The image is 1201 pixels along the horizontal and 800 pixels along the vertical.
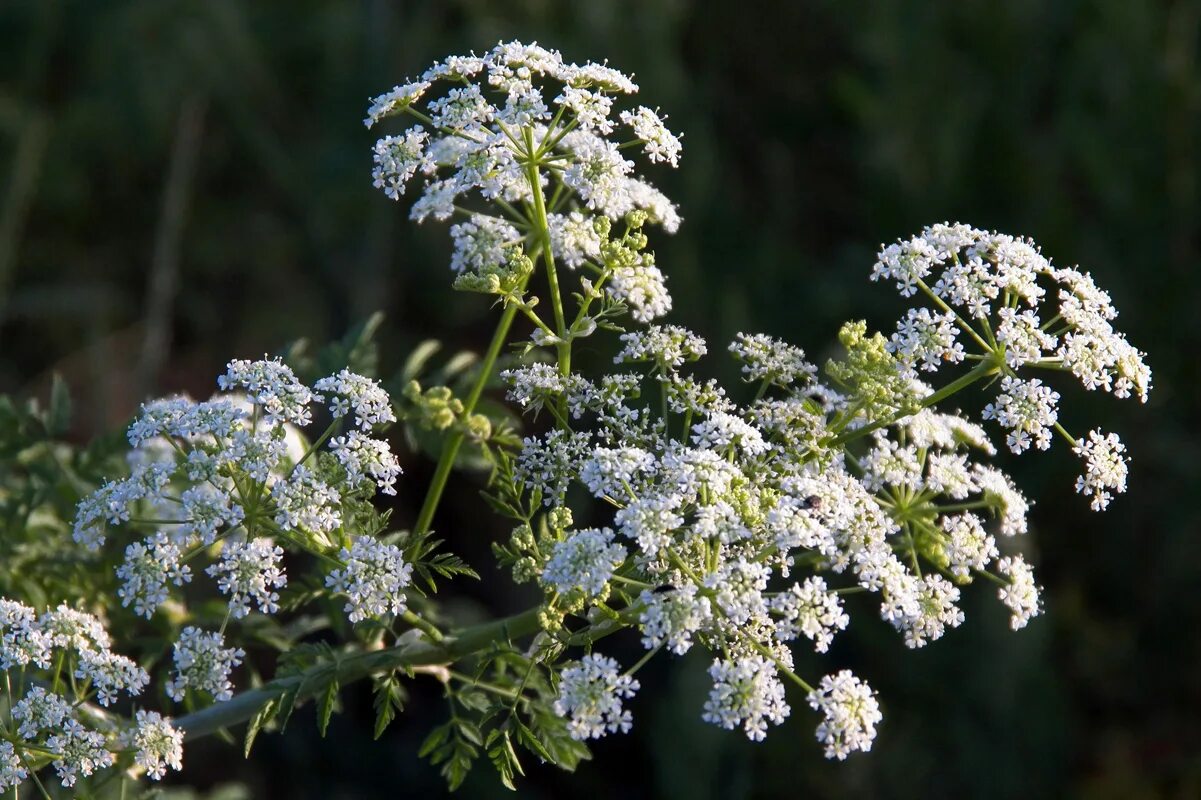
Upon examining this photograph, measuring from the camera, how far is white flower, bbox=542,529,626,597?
1804 mm

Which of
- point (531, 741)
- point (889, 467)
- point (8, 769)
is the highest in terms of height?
point (889, 467)

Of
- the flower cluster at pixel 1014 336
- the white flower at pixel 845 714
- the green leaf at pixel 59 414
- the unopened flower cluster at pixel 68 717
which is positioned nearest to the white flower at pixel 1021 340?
the flower cluster at pixel 1014 336

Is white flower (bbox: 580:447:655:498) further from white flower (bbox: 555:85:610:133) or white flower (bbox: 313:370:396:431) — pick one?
white flower (bbox: 555:85:610:133)

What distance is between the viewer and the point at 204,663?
2004mm

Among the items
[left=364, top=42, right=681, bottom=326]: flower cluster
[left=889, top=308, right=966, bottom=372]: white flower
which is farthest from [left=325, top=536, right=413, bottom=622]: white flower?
[left=889, top=308, right=966, bottom=372]: white flower

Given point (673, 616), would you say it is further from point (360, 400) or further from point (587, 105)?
point (587, 105)

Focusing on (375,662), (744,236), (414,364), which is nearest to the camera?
(375,662)

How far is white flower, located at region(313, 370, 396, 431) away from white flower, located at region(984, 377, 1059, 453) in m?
1.05

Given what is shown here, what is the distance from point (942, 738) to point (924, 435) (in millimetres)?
3595

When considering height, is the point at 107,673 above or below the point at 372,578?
below

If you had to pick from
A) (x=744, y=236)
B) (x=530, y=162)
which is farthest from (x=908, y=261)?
(x=744, y=236)

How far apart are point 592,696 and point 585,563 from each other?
0.21 m

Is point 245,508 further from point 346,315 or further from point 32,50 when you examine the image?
point 32,50

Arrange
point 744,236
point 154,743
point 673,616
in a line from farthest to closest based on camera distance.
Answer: point 744,236
point 154,743
point 673,616
